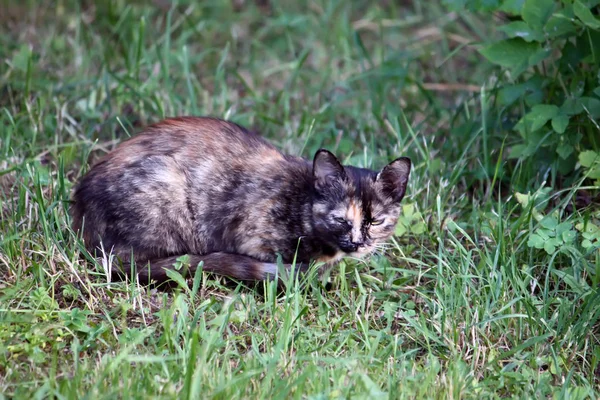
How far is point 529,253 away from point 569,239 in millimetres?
241

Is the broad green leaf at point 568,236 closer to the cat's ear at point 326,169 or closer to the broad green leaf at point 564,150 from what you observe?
the broad green leaf at point 564,150

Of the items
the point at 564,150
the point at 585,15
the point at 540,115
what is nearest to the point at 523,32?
the point at 585,15

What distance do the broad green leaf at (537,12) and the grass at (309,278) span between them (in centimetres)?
73

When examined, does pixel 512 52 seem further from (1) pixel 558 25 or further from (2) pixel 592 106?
(2) pixel 592 106

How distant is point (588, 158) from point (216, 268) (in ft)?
7.31

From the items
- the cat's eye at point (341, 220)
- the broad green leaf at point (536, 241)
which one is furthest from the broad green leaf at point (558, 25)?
the cat's eye at point (341, 220)

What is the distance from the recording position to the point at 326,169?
13.9ft

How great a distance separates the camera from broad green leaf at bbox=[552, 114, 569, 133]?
4.57m

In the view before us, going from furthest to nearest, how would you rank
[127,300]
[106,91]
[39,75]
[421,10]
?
[421,10], [39,75], [106,91], [127,300]

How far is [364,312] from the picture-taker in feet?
13.8

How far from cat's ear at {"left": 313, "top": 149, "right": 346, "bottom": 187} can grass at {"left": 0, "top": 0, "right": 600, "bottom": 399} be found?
1.71 ft

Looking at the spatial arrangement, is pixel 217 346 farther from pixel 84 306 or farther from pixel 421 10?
pixel 421 10

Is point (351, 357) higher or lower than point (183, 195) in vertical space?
lower

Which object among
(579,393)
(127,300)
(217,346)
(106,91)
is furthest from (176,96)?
(579,393)
